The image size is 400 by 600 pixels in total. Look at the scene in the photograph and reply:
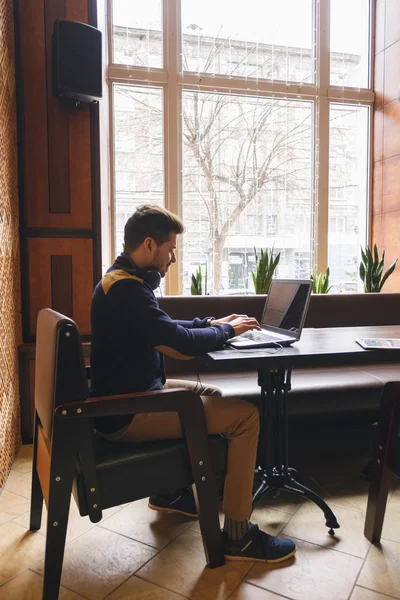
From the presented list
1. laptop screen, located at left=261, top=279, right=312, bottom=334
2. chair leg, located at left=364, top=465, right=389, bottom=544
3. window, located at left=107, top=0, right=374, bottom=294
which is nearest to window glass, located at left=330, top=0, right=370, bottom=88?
window, located at left=107, top=0, right=374, bottom=294

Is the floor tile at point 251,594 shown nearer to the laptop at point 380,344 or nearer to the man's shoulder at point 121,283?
the laptop at point 380,344

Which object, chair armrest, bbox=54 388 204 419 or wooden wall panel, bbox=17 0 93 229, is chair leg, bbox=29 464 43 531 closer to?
chair armrest, bbox=54 388 204 419

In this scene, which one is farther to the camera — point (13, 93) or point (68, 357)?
point (13, 93)

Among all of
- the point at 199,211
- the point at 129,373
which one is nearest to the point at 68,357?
the point at 129,373

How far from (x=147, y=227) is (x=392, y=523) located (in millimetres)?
1613

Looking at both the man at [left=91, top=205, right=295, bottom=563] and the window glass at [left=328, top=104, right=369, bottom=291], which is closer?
the man at [left=91, top=205, right=295, bottom=563]

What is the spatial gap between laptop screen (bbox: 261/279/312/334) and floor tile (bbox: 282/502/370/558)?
83 cm

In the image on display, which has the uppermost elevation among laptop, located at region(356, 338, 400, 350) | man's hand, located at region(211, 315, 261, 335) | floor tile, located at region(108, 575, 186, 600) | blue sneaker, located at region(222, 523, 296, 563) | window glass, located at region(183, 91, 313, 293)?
window glass, located at region(183, 91, 313, 293)

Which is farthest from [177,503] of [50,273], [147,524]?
[50,273]

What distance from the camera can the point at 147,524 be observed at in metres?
1.99

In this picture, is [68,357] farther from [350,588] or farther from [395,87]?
[395,87]

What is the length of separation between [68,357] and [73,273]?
1.80m

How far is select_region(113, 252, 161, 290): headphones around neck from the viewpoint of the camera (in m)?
1.69

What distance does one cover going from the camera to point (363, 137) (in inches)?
195
